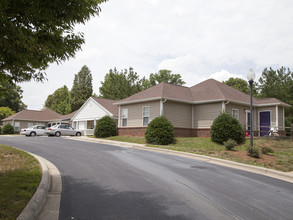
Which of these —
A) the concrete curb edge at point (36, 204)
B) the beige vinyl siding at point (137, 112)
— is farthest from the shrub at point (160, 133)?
the concrete curb edge at point (36, 204)

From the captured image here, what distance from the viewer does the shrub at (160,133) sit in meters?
18.2

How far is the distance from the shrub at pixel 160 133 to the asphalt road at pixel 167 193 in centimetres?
856

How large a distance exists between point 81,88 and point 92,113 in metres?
32.9

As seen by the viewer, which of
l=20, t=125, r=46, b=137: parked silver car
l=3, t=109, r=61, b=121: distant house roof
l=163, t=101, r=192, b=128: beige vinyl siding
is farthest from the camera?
l=3, t=109, r=61, b=121: distant house roof

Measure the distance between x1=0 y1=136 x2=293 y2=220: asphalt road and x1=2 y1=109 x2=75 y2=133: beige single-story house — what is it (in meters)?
36.9

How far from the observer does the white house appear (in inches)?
1246

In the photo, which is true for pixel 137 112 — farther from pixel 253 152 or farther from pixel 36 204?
pixel 36 204

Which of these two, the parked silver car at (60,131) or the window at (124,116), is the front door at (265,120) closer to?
the window at (124,116)

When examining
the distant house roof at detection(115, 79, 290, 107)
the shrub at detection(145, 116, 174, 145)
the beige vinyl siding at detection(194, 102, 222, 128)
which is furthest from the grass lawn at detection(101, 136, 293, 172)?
the distant house roof at detection(115, 79, 290, 107)

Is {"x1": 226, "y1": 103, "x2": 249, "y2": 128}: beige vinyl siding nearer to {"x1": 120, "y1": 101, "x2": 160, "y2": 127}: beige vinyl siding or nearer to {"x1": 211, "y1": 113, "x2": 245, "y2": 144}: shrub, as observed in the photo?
{"x1": 211, "y1": 113, "x2": 245, "y2": 144}: shrub

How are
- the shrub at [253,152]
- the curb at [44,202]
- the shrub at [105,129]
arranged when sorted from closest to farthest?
the curb at [44,202]
the shrub at [253,152]
the shrub at [105,129]

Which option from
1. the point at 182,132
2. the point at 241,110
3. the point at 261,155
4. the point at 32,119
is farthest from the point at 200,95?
the point at 32,119

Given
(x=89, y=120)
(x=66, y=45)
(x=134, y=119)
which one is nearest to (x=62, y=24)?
(x=66, y=45)

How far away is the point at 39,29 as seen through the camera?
18.8 ft
